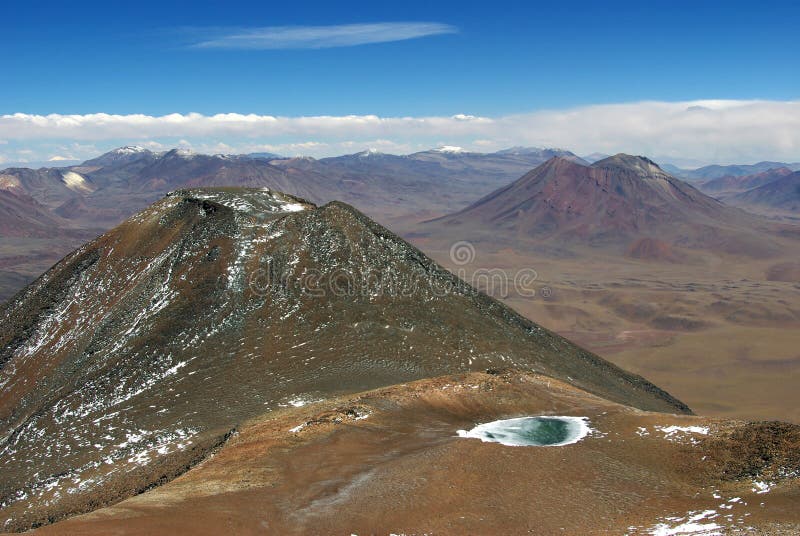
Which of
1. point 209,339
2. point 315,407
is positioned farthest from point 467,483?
point 209,339

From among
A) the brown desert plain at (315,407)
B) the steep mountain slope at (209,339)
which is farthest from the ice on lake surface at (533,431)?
the steep mountain slope at (209,339)

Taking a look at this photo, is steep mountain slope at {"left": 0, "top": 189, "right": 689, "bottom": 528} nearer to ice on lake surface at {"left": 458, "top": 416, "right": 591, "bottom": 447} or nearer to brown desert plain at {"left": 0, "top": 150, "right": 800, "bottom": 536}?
brown desert plain at {"left": 0, "top": 150, "right": 800, "bottom": 536}

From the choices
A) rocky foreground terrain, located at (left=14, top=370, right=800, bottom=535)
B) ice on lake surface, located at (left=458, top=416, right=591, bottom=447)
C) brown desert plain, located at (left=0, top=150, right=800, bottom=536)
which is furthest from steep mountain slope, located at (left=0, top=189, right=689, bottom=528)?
ice on lake surface, located at (left=458, top=416, right=591, bottom=447)

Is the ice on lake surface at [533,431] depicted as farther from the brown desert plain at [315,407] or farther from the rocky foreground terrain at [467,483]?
the brown desert plain at [315,407]

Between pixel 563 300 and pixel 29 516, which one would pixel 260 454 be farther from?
pixel 563 300

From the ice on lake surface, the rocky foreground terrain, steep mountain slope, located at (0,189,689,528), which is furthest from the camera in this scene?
steep mountain slope, located at (0,189,689,528)
